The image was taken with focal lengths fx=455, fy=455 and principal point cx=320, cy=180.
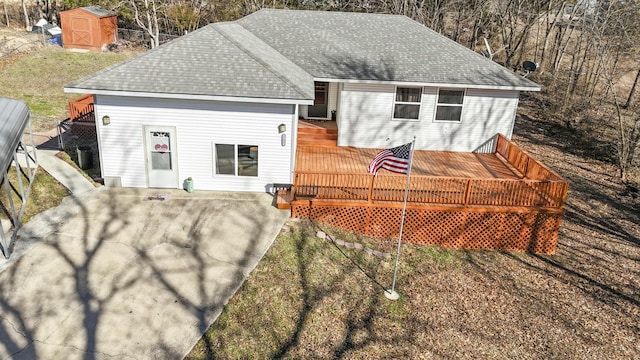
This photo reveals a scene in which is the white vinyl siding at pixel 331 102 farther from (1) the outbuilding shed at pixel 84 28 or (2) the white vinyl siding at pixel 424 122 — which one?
(1) the outbuilding shed at pixel 84 28

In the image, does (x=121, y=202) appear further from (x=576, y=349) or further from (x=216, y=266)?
(x=576, y=349)

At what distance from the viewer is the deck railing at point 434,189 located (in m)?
12.8

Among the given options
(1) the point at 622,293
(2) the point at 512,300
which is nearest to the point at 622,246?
(1) the point at 622,293

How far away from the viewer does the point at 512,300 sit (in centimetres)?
1123

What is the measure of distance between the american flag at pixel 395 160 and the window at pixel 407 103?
6585 mm

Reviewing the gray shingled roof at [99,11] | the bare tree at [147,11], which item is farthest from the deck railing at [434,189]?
the gray shingled roof at [99,11]

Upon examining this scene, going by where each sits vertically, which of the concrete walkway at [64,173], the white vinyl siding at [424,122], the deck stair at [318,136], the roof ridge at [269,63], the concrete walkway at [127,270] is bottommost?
the concrete walkway at [127,270]

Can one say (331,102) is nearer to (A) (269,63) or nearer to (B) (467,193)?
(A) (269,63)

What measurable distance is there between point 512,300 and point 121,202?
10809mm

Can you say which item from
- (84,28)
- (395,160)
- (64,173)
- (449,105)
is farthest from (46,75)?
(395,160)

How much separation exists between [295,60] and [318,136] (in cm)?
297

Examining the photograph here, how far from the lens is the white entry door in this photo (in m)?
13.1

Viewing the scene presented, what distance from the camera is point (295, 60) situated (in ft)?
55.9

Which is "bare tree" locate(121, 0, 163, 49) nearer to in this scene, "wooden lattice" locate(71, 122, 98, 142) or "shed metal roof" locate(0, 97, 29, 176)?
"wooden lattice" locate(71, 122, 98, 142)
